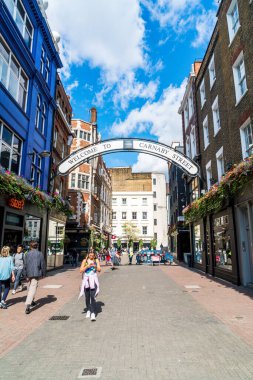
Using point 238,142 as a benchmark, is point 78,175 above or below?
above

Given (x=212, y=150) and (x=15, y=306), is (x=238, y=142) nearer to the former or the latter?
(x=212, y=150)

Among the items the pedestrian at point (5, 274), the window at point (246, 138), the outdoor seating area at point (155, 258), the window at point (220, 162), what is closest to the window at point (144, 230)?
the outdoor seating area at point (155, 258)

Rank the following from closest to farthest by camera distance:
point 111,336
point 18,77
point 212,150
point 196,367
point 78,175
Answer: point 196,367
point 111,336
point 18,77
point 212,150
point 78,175

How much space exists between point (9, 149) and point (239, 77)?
11.4 metres

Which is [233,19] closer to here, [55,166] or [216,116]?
[216,116]

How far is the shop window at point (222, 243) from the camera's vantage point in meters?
13.6

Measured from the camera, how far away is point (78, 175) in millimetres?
34094

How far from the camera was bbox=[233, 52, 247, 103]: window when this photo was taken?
12.3 m

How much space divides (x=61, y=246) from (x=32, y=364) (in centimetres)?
1808

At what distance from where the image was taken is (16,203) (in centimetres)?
1255

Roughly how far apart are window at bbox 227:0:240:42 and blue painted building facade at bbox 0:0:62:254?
1043 centimetres

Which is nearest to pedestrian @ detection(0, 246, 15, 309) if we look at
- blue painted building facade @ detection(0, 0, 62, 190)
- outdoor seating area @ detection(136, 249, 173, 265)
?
blue painted building facade @ detection(0, 0, 62, 190)

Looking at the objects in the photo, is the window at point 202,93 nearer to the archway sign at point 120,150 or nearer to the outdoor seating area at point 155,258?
the archway sign at point 120,150

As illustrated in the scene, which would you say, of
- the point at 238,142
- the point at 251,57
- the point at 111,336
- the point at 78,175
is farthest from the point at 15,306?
the point at 78,175
